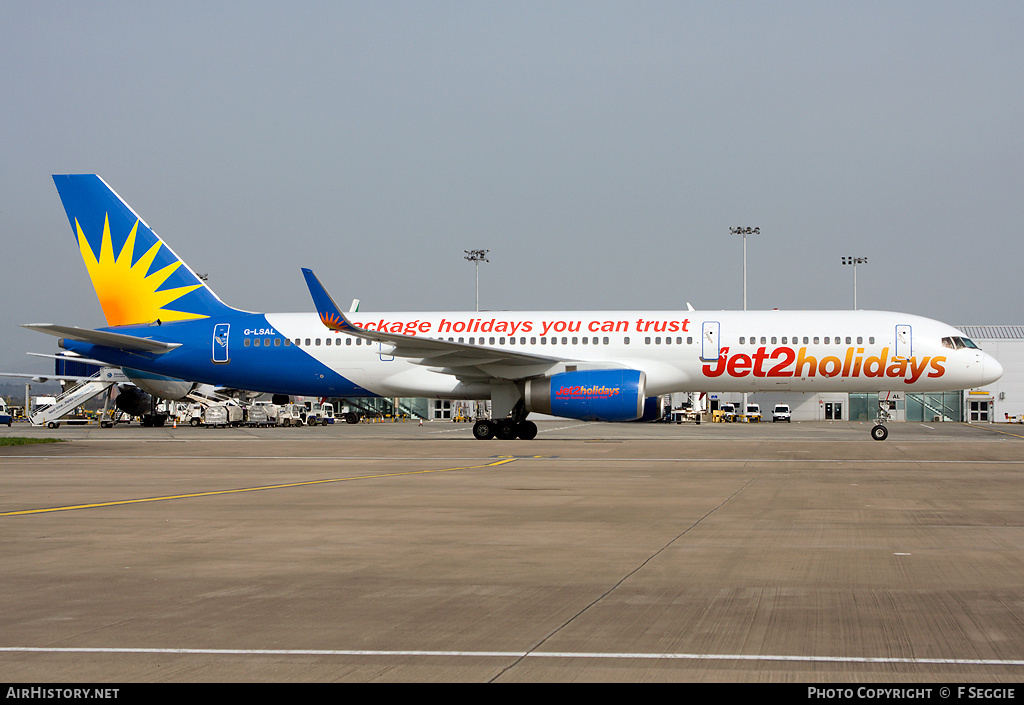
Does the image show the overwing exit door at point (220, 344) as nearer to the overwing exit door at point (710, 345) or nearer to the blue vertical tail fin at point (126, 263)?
the blue vertical tail fin at point (126, 263)

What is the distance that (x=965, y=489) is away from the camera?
1450cm

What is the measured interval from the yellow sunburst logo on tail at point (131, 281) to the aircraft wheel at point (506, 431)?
11.0 metres

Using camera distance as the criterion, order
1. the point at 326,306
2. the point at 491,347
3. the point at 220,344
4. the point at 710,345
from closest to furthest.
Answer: the point at 326,306 < the point at 710,345 < the point at 491,347 < the point at 220,344

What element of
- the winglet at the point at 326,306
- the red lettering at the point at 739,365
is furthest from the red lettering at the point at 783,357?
the winglet at the point at 326,306

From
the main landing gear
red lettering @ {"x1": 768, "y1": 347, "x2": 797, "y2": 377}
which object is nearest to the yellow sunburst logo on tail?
the main landing gear

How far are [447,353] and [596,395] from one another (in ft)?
15.3

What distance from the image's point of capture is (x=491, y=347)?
30500 mm

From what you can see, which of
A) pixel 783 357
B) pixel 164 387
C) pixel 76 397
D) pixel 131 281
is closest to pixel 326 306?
pixel 131 281

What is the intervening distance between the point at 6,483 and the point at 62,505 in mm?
3843

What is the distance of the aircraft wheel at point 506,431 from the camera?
101 ft

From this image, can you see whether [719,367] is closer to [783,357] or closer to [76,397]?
[783,357]

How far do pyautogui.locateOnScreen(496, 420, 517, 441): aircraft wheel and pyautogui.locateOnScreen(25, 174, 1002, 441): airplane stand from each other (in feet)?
0.12

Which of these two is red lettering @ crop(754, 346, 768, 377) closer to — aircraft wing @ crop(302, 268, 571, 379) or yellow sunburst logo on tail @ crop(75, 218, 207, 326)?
aircraft wing @ crop(302, 268, 571, 379)
